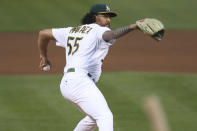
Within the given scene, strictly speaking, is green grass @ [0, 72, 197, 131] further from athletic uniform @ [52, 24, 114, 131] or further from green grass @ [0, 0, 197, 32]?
green grass @ [0, 0, 197, 32]

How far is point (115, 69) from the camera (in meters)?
14.5

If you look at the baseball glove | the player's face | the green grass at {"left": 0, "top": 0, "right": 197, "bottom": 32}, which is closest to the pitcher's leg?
the player's face

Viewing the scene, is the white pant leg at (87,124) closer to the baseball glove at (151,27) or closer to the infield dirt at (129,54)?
the baseball glove at (151,27)

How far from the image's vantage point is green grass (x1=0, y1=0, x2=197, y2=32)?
22016 mm

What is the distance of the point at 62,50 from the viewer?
17453mm

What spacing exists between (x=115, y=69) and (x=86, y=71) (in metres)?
7.90

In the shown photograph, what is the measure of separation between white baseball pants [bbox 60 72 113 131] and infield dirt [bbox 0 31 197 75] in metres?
7.54

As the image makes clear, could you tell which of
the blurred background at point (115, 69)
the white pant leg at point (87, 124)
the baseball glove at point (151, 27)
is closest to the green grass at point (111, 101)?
the blurred background at point (115, 69)

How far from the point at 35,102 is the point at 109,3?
A: 577 inches

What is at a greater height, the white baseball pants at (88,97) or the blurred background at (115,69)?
the white baseball pants at (88,97)

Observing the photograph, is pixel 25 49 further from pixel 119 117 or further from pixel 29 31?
pixel 119 117

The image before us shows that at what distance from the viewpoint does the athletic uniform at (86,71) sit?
6309 millimetres

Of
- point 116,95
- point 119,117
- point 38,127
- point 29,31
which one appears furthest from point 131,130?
point 29,31

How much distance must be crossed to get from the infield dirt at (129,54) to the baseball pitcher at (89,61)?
7284 mm
